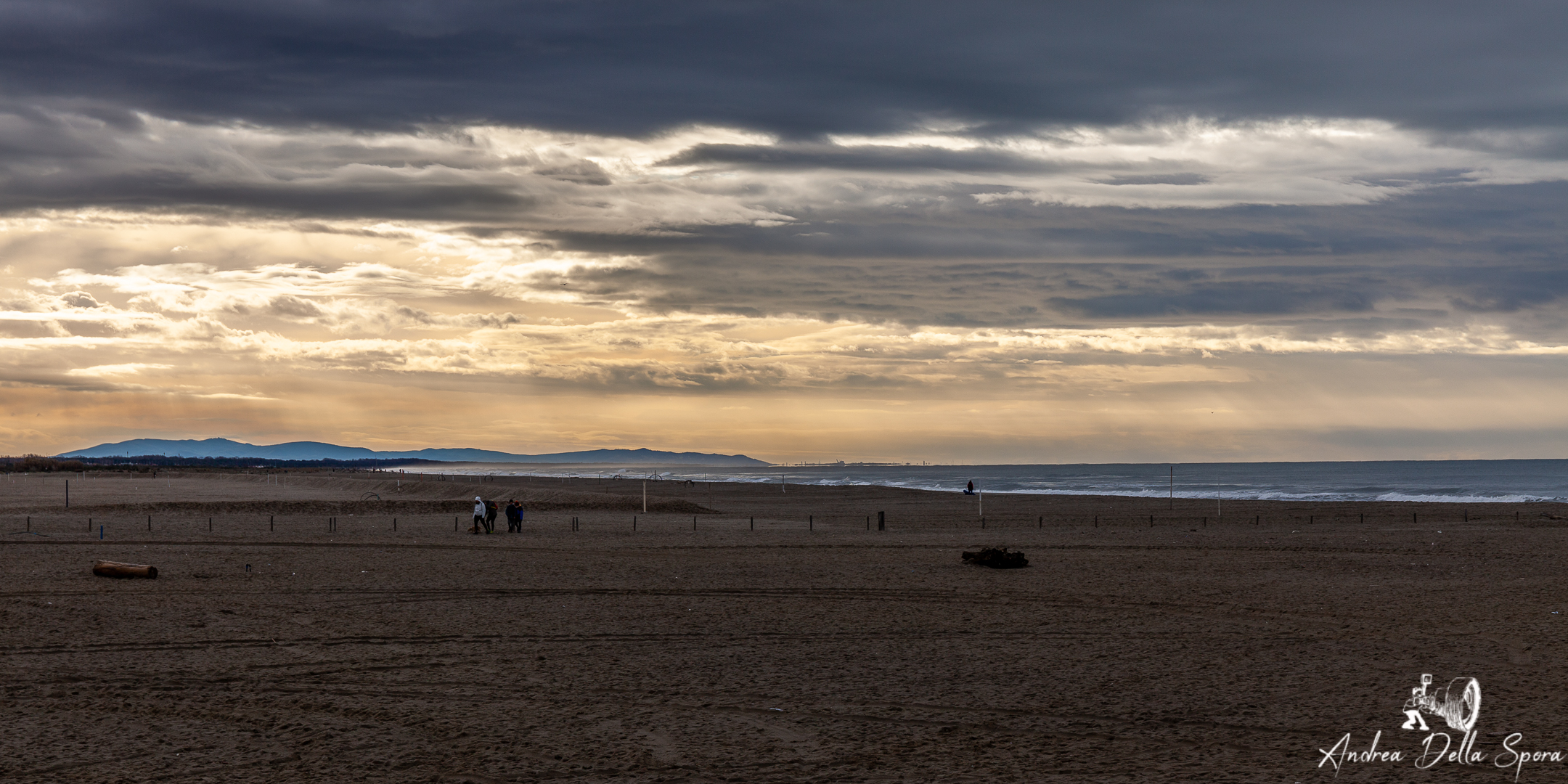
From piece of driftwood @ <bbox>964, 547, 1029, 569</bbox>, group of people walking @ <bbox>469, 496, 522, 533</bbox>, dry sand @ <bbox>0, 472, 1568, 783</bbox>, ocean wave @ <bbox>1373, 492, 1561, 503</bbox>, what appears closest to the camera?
dry sand @ <bbox>0, 472, 1568, 783</bbox>

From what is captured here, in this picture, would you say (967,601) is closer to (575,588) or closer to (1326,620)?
(1326,620)

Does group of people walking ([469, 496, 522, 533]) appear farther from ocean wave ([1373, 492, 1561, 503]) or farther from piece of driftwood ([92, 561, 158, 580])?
ocean wave ([1373, 492, 1561, 503])

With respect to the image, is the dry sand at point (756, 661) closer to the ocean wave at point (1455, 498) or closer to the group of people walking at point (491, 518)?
the group of people walking at point (491, 518)

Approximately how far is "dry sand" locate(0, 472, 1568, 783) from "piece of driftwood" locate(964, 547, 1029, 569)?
0.66m

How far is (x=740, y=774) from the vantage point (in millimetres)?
10242

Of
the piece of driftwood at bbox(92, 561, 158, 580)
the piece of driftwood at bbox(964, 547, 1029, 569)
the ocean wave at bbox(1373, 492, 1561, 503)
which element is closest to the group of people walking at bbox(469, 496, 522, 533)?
the piece of driftwood at bbox(92, 561, 158, 580)

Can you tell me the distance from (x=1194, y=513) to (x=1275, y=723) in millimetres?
53030

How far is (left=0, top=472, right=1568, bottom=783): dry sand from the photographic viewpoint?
10.8m

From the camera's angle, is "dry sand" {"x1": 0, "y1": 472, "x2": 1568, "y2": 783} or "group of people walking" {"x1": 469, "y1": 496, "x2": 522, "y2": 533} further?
"group of people walking" {"x1": 469, "y1": 496, "x2": 522, "y2": 533}

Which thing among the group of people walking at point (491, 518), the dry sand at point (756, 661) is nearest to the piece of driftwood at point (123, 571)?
the dry sand at point (756, 661)

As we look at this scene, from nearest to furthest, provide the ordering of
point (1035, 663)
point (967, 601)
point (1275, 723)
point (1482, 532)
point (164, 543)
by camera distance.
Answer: point (1275, 723) → point (1035, 663) → point (967, 601) → point (164, 543) → point (1482, 532)

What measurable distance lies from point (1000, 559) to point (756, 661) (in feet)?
48.2

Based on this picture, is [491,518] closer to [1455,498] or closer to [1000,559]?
[1000,559]

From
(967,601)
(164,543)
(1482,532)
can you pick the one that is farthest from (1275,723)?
(1482,532)
